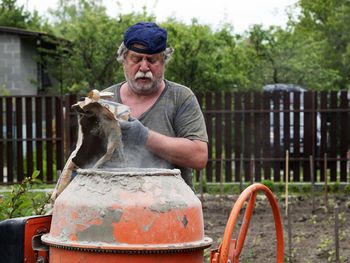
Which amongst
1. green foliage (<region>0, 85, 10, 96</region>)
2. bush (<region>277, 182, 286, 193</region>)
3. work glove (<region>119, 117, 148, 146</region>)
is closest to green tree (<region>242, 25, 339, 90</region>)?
green foliage (<region>0, 85, 10, 96</region>)

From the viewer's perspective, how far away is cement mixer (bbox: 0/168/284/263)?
2.50 meters

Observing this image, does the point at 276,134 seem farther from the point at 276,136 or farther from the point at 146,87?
the point at 146,87

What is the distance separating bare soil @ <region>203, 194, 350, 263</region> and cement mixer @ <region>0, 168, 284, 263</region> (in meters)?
3.74

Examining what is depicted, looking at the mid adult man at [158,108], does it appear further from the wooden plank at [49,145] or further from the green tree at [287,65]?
the green tree at [287,65]

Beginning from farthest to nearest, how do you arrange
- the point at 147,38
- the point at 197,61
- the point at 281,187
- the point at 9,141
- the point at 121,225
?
the point at 197,61
the point at 9,141
the point at 281,187
the point at 147,38
the point at 121,225

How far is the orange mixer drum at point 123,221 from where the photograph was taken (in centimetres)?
249

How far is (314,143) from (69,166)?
876cm

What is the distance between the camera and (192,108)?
10.8 ft

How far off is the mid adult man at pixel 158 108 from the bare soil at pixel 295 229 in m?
3.28

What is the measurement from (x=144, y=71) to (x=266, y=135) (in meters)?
8.19

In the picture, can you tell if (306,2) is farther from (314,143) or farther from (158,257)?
(158,257)

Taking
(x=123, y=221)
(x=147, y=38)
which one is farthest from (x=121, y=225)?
(x=147, y=38)

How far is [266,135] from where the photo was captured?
11.2 m

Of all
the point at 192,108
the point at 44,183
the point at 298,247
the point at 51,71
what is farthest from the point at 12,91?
the point at 192,108
